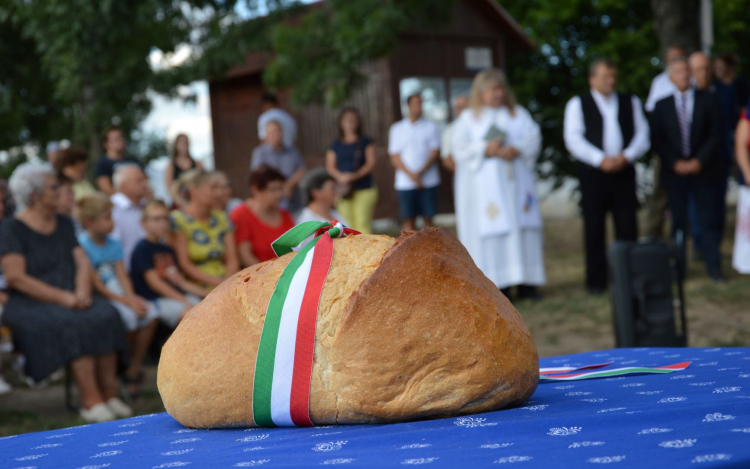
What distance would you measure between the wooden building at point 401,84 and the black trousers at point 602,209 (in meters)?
9.40

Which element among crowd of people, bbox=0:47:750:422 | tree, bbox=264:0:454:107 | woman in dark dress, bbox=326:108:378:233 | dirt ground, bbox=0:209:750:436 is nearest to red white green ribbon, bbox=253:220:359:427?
dirt ground, bbox=0:209:750:436

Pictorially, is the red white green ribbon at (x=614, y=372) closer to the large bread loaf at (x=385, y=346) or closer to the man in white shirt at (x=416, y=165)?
the large bread loaf at (x=385, y=346)

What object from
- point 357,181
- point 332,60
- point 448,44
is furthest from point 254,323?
point 448,44

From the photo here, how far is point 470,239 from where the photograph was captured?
8312mm

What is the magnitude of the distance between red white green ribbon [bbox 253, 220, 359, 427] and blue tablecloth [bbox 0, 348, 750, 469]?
46mm

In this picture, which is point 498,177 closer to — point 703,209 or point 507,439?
point 703,209

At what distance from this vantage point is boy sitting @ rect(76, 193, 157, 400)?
574 cm

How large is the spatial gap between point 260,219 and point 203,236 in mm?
533

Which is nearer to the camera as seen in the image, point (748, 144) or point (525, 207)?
point (748, 144)

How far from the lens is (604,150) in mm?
8164

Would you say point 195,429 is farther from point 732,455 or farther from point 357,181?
point 357,181

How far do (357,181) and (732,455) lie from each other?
8107 mm

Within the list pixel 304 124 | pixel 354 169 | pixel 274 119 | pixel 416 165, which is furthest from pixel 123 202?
pixel 304 124

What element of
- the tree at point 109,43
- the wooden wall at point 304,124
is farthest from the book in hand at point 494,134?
the wooden wall at point 304,124
